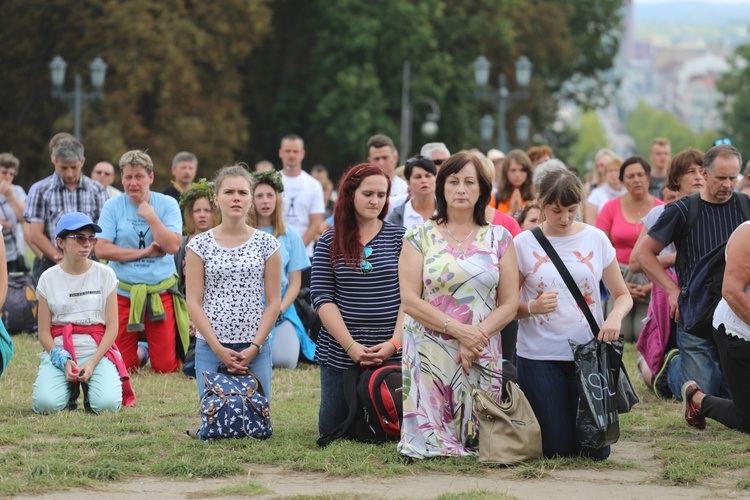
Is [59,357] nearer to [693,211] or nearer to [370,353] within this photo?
[370,353]

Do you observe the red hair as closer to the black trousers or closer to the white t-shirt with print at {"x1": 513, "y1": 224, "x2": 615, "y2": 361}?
the white t-shirt with print at {"x1": 513, "y1": 224, "x2": 615, "y2": 361}

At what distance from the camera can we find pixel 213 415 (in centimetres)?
801

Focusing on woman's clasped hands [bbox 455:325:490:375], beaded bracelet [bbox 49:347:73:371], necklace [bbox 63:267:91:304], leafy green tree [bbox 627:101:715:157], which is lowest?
beaded bracelet [bbox 49:347:73:371]

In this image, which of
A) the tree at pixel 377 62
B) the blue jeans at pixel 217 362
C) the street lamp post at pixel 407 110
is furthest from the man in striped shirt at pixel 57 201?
the street lamp post at pixel 407 110

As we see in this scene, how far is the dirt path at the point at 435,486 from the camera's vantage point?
6668 millimetres

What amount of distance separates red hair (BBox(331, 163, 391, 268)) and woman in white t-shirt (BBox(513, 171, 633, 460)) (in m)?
1.00

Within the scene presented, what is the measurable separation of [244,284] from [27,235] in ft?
18.6

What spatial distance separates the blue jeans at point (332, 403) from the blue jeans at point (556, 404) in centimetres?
117

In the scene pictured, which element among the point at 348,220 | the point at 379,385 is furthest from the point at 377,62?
the point at 379,385

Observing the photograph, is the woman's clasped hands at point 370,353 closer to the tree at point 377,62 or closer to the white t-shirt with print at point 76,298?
the white t-shirt with print at point 76,298

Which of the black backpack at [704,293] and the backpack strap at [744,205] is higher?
the backpack strap at [744,205]

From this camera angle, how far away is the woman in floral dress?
7.49m

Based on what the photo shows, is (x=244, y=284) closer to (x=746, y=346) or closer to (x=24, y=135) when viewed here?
(x=746, y=346)

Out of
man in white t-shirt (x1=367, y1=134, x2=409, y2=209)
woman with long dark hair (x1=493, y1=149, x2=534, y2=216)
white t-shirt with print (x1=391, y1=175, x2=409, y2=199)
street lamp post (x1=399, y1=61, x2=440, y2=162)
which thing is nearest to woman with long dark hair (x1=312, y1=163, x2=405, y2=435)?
woman with long dark hair (x1=493, y1=149, x2=534, y2=216)
